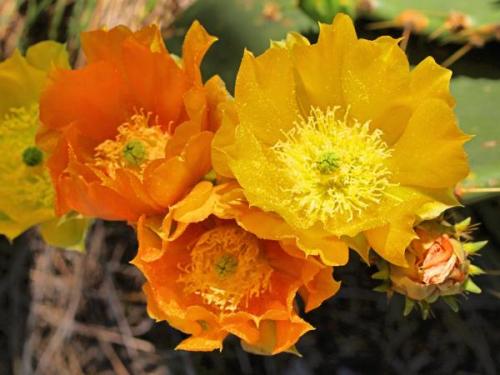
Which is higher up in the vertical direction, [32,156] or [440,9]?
[440,9]

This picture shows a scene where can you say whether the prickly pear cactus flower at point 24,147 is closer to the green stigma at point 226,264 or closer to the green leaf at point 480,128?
the green stigma at point 226,264

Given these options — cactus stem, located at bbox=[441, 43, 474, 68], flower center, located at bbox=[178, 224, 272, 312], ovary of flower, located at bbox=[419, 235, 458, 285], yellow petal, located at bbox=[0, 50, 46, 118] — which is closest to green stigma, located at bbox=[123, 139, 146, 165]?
flower center, located at bbox=[178, 224, 272, 312]

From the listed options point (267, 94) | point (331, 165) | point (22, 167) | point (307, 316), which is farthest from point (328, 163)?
point (307, 316)

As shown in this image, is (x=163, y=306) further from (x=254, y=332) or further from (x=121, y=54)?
(x=121, y=54)

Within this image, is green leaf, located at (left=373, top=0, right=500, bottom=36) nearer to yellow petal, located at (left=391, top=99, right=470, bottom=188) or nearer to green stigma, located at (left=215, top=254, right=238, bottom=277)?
yellow petal, located at (left=391, top=99, right=470, bottom=188)

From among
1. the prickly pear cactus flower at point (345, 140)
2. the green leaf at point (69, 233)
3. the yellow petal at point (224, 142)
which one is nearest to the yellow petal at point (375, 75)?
the prickly pear cactus flower at point (345, 140)

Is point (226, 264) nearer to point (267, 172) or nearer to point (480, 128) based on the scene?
point (267, 172)

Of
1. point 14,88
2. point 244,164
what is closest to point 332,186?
point 244,164
